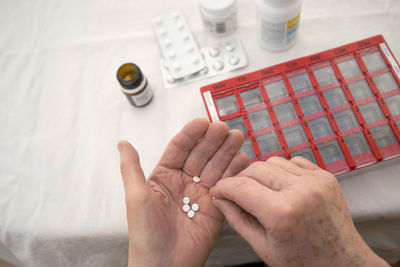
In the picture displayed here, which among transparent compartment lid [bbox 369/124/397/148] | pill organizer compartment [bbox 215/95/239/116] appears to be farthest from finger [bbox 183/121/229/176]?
transparent compartment lid [bbox 369/124/397/148]

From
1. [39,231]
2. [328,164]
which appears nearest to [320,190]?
[328,164]

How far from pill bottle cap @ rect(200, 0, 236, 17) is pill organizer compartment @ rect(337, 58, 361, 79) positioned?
1.28 ft

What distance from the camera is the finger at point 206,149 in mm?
735

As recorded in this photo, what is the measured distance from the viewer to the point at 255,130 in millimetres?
804

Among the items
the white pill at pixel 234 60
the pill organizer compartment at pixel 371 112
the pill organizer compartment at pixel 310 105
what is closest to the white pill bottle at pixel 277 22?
the white pill at pixel 234 60

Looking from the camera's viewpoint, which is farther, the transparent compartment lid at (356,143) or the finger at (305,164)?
the transparent compartment lid at (356,143)

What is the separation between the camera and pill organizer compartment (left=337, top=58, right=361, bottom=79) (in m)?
0.84

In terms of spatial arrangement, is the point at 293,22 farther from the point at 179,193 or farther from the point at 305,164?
the point at 179,193

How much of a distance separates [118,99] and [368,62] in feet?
2.69

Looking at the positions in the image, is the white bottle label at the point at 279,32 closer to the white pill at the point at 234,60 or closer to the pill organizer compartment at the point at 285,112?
the white pill at the point at 234,60

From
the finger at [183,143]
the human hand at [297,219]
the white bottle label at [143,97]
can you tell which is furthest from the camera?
the white bottle label at [143,97]

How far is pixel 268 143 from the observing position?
2.59ft

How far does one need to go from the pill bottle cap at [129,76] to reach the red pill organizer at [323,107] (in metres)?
0.20

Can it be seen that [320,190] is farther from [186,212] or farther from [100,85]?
[100,85]
